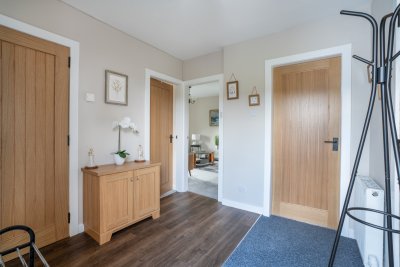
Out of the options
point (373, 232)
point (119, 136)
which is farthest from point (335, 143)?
point (119, 136)

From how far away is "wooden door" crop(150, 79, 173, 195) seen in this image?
328 centimetres

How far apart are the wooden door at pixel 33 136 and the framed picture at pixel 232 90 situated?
2080 millimetres

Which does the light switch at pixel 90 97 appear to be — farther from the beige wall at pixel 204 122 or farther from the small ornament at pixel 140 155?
the beige wall at pixel 204 122

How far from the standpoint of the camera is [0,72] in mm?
1658

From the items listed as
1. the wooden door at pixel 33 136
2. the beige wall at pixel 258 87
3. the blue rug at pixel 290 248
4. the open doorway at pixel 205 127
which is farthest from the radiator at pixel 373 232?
the open doorway at pixel 205 127

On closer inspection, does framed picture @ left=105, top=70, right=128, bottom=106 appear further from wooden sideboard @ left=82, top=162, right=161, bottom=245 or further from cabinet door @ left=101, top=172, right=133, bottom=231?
cabinet door @ left=101, top=172, right=133, bottom=231

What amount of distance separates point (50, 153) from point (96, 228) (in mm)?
913

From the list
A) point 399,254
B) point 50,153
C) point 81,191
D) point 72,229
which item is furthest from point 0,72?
point 399,254

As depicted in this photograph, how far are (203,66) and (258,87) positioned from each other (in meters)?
1.14

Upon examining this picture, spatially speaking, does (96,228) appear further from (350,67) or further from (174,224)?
(350,67)

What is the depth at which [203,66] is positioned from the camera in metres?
3.38

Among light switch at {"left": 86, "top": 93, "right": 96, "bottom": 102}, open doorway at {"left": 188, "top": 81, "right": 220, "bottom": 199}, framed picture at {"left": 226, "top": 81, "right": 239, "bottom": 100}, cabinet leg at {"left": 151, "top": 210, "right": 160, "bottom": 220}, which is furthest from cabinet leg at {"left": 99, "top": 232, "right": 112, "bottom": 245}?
open doorway at {"left": 188, "top": 81, "right": 220, "bottom": 199}

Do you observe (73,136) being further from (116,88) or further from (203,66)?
(203,66)

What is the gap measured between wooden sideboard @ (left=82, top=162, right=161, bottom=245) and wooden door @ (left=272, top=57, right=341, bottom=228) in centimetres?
178
